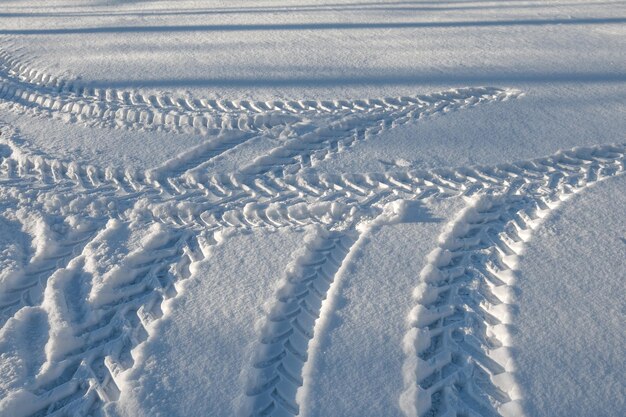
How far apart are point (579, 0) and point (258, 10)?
11.4ft

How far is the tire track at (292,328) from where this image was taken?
2.15 m

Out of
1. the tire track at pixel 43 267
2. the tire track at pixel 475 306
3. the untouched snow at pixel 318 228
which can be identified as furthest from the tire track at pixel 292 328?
the tire track at pixel 43 267

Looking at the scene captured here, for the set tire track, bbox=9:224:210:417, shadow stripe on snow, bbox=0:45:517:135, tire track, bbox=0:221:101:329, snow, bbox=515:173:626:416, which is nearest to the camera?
snow, bbox=515:173:626:416

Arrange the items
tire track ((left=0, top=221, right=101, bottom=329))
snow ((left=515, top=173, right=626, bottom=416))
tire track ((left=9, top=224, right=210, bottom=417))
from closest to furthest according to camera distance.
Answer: snow ((left=515, top=173, right=626, bottom=416)) → tire track ((left=9, top=224, right=210, bottom=417)) → tire track ((left=0, top=221, right=101, bottom=329))

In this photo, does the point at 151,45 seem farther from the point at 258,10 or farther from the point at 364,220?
the point at 364,220

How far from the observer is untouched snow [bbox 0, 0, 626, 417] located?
7.27ft

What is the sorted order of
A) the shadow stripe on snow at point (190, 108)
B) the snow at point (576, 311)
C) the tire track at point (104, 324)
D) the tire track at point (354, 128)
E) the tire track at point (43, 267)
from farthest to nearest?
the shadow stripe on snow at point (190, 108)
the tire track at point (354, 128)
the tire track at point (43, 267)
the tire track at point (104, 324)
the snow at point (576, 311)

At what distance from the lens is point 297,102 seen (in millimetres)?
4270

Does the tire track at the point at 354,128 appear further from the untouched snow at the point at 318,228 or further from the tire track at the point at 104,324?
the tire track at the point at 104,324

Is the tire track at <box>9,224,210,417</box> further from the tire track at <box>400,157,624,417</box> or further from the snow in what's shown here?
the snow

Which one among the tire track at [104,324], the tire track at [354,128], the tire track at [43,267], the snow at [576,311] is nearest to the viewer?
the snow at [576,311]

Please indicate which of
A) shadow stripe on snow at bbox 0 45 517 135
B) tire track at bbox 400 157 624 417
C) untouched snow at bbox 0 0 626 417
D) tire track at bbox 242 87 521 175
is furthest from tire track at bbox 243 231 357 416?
shadow stripe on snow at bbox 0 45 517 135

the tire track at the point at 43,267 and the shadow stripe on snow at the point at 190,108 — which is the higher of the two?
the shadow stripe on snow at the point at 190,108

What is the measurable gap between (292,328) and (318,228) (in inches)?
27.3
